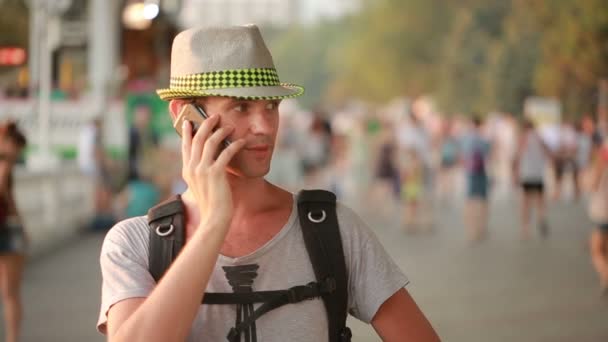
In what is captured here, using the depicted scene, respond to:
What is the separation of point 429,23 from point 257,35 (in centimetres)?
8573

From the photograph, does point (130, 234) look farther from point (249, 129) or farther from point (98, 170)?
point (98, 170)

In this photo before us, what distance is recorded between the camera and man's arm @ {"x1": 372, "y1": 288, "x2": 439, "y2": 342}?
9.67 feet

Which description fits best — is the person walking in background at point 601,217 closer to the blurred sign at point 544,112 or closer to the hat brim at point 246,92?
the hat brim at point 246,92

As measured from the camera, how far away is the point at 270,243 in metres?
2.89

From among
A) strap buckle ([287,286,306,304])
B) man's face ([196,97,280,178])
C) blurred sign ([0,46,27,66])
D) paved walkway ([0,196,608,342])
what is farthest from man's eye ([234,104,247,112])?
blurred sign ([0,46,27,66])

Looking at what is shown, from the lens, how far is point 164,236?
287 centimetres

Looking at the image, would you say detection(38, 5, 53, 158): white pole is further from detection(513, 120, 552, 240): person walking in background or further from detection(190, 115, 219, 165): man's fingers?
detection(190, 115, 219, 165): man's fingers

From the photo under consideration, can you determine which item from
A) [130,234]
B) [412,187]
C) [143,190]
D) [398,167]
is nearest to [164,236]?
[130,234]

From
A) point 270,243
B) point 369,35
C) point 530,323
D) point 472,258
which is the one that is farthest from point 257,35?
point 369,35

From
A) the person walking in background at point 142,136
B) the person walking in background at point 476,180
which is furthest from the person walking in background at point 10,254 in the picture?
the person walking in background at point 142,136

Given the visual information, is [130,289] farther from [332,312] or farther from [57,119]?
[57,119]

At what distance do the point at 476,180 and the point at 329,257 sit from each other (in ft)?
47.5

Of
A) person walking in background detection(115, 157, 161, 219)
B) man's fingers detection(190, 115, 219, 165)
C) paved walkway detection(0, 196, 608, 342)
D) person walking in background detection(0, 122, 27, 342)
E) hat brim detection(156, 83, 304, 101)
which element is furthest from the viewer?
person walking in background detection(115, 157, 161, 219)

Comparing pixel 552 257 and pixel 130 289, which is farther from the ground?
pixel 130 289
